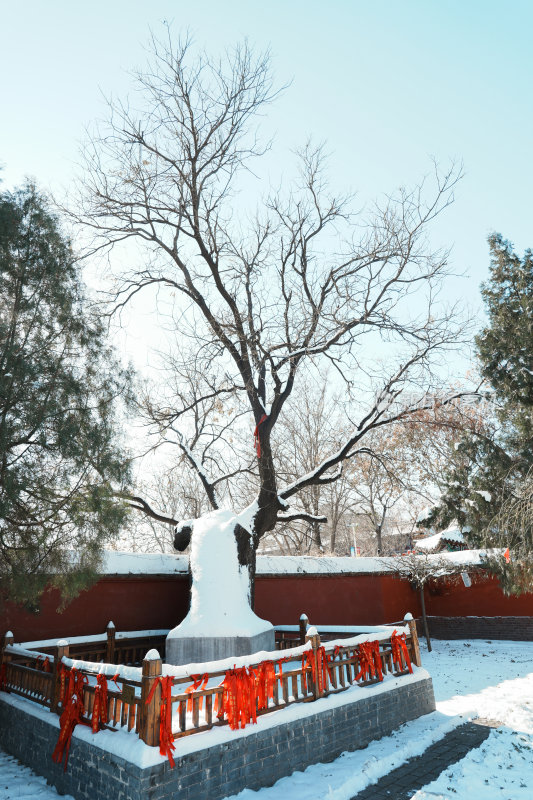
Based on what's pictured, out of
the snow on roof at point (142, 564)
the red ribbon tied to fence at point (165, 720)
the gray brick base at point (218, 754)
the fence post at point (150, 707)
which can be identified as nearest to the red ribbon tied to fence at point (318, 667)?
the gray brick base at point (218, 754)

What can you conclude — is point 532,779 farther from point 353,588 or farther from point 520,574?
point 353,588

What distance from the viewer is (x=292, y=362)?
1175 centimetres

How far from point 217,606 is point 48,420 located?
5418mm

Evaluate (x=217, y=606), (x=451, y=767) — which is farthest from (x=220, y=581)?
(x=451, y=767)

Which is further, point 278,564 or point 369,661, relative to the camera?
point 278,564

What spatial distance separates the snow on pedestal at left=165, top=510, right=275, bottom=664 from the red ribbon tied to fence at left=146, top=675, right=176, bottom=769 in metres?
4.65

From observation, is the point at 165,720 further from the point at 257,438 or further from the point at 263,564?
the point at 263,564

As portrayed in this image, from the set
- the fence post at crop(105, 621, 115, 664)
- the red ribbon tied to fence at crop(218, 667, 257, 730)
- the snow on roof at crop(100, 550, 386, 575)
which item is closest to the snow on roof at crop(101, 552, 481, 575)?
the snow on roof at crop(100, 550, 386, 575)

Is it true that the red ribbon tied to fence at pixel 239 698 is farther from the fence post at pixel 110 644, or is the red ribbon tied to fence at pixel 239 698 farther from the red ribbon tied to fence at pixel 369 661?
the fence post at pixel 110 644

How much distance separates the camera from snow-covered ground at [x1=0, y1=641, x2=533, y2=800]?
17.6 feet

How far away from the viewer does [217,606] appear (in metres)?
9.89

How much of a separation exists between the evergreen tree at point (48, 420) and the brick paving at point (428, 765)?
436 centimetres

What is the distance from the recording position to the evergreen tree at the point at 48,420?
244 inches

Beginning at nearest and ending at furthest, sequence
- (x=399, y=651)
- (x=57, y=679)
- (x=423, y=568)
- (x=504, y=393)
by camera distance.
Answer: (x=57, y=679) < (x=399, y=651) < (x=504, y=393) < (x=423, y=568)
